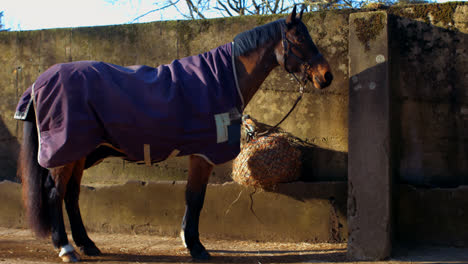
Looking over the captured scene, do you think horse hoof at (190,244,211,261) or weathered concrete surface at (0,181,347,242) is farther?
weathered concrete surface at (0,181,347,242)

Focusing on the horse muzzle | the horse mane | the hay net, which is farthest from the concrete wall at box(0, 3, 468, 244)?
the horse mane

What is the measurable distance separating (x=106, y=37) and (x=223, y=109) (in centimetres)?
245

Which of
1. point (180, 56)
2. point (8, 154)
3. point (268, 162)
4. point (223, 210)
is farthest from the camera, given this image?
point (8, 154)

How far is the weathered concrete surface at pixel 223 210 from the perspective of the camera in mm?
4488

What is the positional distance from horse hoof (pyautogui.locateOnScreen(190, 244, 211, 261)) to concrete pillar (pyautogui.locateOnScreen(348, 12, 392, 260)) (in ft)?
4.01

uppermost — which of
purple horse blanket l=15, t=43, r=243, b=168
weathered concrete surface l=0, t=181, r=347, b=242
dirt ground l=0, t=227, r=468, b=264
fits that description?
purple horse blanket l=15, t=43, r=243, b=168

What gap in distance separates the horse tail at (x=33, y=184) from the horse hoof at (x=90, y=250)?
1.25ft

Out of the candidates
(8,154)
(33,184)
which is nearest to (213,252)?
(33,184)

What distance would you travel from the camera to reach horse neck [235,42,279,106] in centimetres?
395

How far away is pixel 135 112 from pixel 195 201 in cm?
97

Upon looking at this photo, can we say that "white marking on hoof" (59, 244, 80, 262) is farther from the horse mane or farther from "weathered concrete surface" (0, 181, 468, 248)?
the horse mane

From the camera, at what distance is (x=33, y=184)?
3838mm

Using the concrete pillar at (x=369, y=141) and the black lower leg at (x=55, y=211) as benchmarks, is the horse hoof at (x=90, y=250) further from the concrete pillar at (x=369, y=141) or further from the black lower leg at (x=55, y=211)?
the concrete pillar at (x=369, y=141)

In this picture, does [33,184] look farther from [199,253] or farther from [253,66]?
[253,66]
